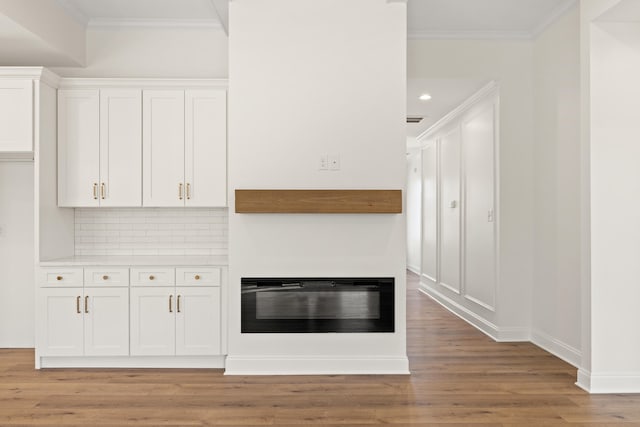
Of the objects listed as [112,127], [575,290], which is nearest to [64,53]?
[112,127]

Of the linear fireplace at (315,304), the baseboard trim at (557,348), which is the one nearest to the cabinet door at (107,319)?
the linear fireplace at (315,304)

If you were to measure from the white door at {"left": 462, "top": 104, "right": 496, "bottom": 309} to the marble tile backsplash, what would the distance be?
2.67 metres

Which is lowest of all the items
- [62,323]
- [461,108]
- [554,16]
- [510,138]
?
[62,323]

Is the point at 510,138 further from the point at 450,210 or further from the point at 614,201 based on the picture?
the point at 450,210

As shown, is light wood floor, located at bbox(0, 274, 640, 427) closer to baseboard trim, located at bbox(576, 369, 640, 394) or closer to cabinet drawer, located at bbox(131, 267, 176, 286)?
baseboard trim, located at bbox(576, 369, 640, 394)

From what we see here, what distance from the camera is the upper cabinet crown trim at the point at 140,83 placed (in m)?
3.96

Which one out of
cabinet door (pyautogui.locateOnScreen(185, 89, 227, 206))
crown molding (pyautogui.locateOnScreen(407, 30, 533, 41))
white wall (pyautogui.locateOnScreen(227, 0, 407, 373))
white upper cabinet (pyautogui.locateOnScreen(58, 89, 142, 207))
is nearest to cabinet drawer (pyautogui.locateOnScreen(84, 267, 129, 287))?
white upper cabinet (pyautogui.locateOnScreen(58, 89, 142, 207))

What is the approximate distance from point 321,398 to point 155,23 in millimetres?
3539

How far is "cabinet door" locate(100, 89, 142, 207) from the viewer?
3969mm

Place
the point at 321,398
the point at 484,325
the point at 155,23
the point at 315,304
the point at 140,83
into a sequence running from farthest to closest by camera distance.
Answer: the point at 484,325 < the point at 155,23 < the point at 140,83 < the point at 315,304 < the point at 321,398

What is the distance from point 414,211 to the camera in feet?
35.1

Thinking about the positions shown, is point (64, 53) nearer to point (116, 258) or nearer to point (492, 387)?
point (116, 258)

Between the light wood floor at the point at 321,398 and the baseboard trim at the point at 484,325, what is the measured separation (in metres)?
0.58

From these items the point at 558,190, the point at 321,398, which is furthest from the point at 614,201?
the point at 321,398
